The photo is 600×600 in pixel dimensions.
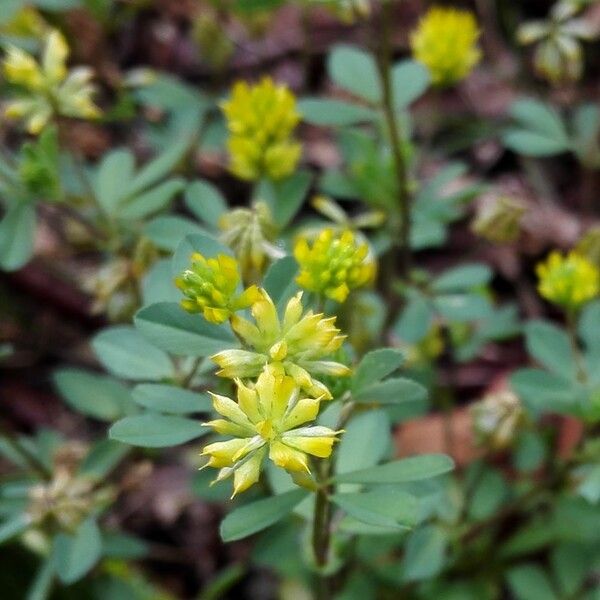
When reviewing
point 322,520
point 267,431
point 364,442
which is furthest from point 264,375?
point 364,442

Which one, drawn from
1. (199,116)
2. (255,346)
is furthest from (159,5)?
(255,346)

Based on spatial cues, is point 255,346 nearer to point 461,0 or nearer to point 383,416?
point 383,416

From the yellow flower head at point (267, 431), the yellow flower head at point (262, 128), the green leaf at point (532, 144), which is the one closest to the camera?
the yellow flower head at point (267, 431)

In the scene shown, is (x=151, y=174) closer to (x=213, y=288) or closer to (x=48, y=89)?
(x=48, y=89)

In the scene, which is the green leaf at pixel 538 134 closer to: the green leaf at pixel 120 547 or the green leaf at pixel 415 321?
the green leaf at pixel 415 321

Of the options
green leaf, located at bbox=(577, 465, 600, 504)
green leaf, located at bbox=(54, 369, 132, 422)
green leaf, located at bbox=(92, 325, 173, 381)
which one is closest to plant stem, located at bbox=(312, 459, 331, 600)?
green leaf, located at bbox=(92, 325, 173, 381)

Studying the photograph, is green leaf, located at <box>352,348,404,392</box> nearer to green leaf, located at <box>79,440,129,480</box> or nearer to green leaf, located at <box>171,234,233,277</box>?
green leaf, located at <box>171,234,233,277</box>

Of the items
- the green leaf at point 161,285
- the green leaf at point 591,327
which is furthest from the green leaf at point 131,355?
the green leaf at point 591,327
